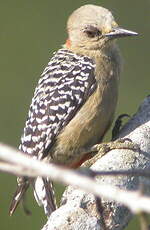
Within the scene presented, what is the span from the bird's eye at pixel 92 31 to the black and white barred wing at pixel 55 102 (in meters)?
0.20

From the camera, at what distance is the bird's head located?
189 inches

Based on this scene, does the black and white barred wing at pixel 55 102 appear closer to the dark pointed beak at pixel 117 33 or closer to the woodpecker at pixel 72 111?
the woodpecker at pixel 72 111

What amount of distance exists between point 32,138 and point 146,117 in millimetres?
1112

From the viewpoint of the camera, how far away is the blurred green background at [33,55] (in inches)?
251

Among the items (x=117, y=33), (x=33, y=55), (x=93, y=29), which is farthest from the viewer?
(x=33, y=55)

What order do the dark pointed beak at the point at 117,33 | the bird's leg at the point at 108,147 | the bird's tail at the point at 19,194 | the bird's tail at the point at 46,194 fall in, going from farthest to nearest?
1. the dark pointed beak at the point at 117,33
2. the bird's tail at the point at 46,194
3. the bird's tail at the point at 19,194
4. the bird's leg at the point at 108,147

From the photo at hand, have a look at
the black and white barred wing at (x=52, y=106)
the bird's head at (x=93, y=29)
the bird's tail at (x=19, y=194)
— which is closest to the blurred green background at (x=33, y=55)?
the bird's head at (x=93, y=29)

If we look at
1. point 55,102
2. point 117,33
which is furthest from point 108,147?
point 117,33

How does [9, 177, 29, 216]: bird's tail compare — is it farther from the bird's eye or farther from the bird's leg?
the bird's eye

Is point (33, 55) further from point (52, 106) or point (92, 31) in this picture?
point (52, 106)

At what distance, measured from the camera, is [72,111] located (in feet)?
15.0

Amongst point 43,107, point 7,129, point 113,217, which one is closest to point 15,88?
point 7,129

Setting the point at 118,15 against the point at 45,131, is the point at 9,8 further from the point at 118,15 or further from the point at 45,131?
the point at 45,131

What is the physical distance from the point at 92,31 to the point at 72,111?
0.72m
